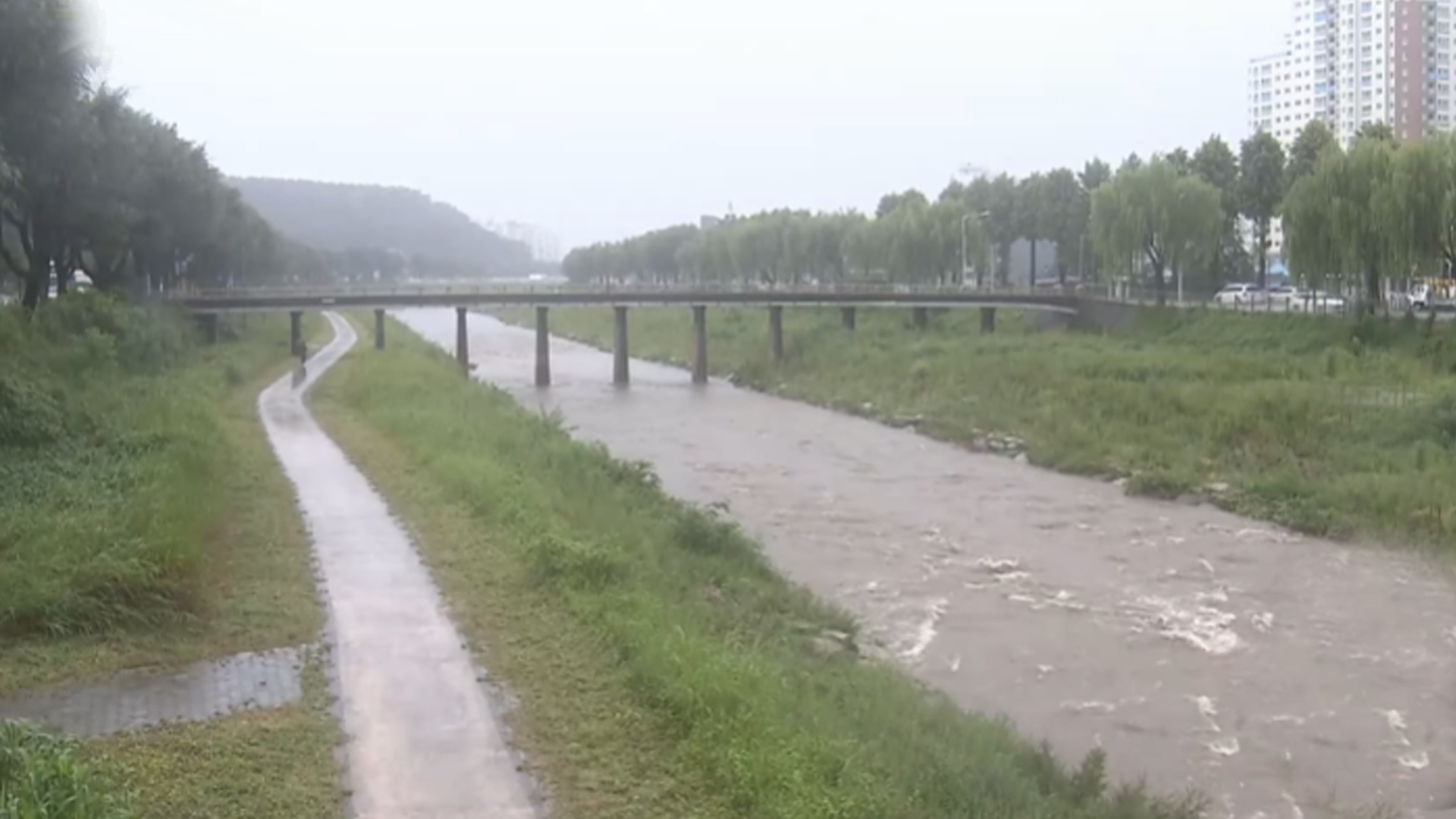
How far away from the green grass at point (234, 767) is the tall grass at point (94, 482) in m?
3.34

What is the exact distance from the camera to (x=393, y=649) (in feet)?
43.1

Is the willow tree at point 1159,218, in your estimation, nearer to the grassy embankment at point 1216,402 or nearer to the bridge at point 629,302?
the bridge at point 629,302

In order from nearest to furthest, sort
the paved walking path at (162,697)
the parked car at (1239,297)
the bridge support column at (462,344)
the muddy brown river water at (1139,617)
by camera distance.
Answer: the paved walking path at (162,697) → the muddy brown river water at (1139,617) → the parked car at (1239,297) → the bridge support column at (462,344)

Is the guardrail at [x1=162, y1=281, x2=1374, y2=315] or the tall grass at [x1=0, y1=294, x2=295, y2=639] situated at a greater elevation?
the guardrail at [x1=162, y1=281, x2=1374, y2=315]

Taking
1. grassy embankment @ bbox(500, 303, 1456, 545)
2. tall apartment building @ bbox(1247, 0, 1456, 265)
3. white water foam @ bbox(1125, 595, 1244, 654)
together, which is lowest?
white water foam @ bbox(1125, 595, 1244, 654)

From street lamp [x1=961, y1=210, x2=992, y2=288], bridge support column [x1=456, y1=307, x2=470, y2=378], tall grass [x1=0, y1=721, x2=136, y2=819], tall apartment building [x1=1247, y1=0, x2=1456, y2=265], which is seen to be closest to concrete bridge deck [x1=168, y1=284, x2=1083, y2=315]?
bridge support column [x1=456, y1=307, x2=470, y2=378]

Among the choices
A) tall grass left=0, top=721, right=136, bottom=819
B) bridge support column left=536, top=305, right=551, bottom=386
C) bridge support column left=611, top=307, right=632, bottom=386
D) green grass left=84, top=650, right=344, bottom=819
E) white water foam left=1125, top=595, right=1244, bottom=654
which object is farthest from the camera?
bridge support column left=536, top=305, right=551, bottom=386

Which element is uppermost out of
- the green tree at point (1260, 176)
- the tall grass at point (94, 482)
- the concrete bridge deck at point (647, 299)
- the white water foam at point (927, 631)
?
the green tree at point (1260, 176)

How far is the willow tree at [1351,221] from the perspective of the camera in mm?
44812

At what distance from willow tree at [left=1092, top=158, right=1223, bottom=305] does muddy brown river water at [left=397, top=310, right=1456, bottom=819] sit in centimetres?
2632

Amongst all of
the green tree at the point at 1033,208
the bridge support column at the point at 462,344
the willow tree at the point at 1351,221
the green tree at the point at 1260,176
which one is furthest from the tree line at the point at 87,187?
the green tree at the point at 1260,176

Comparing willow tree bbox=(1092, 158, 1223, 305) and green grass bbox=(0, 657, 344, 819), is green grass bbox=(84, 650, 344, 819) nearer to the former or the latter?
green grass bbox=(0, 657, 344, 819)

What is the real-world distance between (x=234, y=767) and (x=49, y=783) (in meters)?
1.72

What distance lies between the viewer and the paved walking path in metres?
11.0
